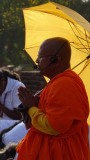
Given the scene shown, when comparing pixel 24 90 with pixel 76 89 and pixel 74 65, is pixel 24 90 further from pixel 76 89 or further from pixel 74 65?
pixel 74 65

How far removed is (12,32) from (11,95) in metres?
15.3

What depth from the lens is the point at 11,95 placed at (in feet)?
18.0

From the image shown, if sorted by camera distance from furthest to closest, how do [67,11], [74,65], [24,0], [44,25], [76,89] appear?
[24,0]
[44,25]
[74,65]
[67,11]
[76,89]

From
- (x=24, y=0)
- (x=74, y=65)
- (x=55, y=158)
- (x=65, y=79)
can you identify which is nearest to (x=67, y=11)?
(x=74, y=65)

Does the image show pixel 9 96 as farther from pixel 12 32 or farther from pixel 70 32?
pixel 12 32

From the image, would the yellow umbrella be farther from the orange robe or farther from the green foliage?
the green foliage

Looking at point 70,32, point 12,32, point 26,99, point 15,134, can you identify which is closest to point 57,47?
point 26,99

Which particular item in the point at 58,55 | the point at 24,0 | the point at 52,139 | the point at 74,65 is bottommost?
the point at 24,0

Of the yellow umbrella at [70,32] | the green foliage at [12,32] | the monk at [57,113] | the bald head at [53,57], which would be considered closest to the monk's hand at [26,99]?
Result: the monk at [57,113]

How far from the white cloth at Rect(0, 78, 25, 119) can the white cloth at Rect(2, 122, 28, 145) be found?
Answer: 589 millimetres

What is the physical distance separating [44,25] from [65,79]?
2.06m

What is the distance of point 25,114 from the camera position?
311 centimetres

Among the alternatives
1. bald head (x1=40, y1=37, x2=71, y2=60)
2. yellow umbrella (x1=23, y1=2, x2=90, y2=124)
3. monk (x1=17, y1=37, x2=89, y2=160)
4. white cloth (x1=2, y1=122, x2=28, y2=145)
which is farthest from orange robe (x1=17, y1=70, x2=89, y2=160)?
white cloth (x1=2, y1=122, x2=28, y2=145)

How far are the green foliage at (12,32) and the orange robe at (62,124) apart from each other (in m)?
15.5
